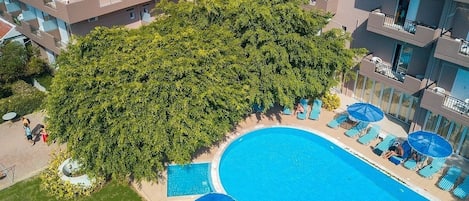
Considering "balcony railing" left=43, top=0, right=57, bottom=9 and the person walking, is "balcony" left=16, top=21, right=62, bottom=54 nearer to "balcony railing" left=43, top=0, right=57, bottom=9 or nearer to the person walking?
"balcony railing" left=43, top=0, right=57, bottom=9

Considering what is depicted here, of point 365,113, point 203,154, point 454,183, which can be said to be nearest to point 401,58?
point 365,113

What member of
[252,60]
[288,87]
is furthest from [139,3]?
[288,87]

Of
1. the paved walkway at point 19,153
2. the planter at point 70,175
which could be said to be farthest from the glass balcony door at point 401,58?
the paved walkway at point 19,153

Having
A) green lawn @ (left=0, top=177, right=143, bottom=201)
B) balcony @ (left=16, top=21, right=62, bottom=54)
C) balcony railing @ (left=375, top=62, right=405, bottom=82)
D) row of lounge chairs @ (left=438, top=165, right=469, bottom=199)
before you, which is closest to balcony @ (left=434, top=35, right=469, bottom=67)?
balcony railing @ (left=375, top=62, right=405, bottom=82)

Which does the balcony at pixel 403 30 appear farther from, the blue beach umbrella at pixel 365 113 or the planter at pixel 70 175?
the planter at pixel 70 175

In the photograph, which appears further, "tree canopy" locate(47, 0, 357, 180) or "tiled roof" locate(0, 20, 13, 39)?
"tiled roof" locate(0, 20, 13, 39)

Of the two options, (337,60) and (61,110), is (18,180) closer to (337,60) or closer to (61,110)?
(61,110)
